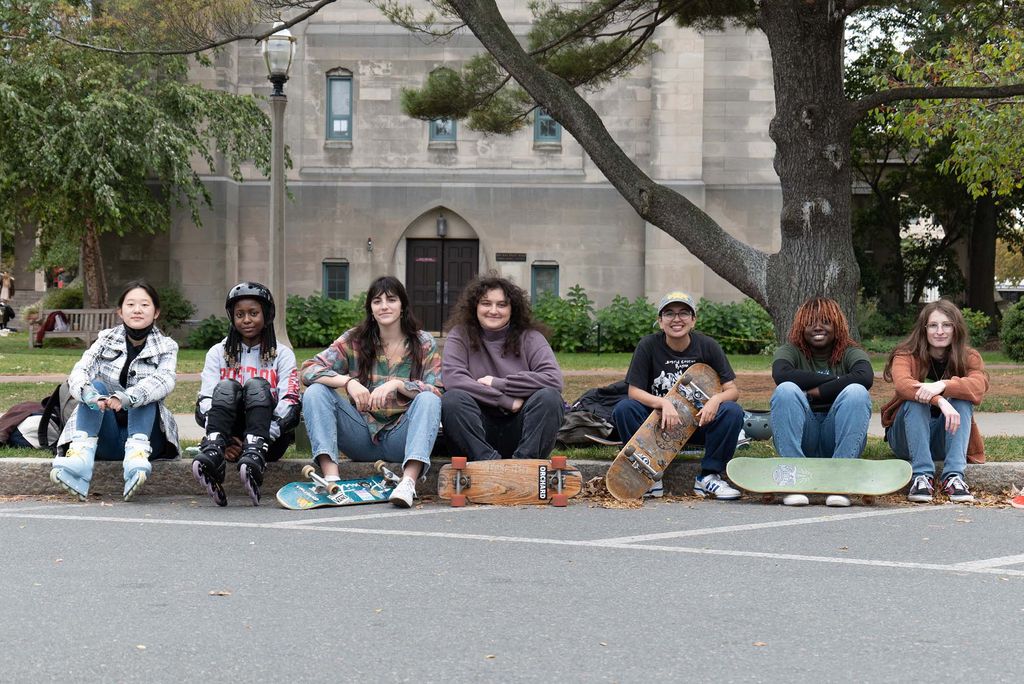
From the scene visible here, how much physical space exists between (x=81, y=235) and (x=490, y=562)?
23693mm

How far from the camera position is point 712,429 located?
7945 mm

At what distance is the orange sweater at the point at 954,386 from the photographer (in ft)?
25.4

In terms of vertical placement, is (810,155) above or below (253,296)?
above

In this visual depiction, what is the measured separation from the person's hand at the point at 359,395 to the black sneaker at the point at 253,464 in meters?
0.61

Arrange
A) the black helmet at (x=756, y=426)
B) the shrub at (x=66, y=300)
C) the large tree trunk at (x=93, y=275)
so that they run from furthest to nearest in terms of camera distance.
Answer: the shrub at (x=66, y=300), the large tree trunk at (x=93, y=275), the black helmet at (x=756, y=426)

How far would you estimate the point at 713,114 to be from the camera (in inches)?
1212

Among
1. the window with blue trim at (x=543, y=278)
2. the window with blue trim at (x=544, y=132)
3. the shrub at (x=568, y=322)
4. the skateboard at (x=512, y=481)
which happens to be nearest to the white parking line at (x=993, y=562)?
the skateboard at (x=512, y=481)

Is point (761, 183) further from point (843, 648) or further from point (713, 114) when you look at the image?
point (843, 648)

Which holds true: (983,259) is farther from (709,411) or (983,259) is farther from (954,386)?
(709,411)

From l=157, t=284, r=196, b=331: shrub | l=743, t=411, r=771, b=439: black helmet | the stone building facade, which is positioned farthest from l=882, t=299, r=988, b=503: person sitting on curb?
l=157, t=284, r=196, b=331: shrub

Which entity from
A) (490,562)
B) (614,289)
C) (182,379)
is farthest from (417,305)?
(490,562)

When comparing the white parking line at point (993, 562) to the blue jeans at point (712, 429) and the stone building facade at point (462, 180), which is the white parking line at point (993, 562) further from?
the stone building facade at point (462, 180)

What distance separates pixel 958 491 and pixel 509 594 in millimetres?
3870

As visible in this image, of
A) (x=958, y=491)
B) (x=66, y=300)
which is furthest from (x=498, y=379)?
(x=66, y=300)
